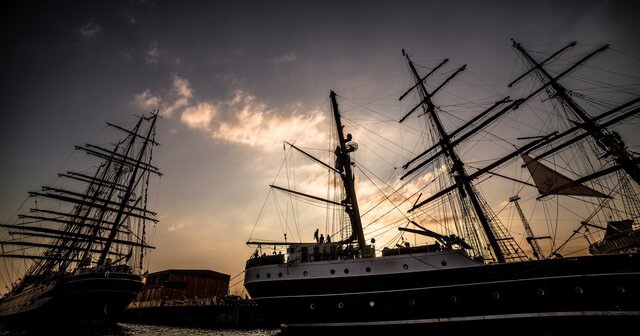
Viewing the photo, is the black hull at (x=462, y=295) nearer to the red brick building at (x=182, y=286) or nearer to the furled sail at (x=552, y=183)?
the furled sail at (x=552, y=183)

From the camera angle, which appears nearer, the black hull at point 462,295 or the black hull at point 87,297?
the black hull at point 462,295

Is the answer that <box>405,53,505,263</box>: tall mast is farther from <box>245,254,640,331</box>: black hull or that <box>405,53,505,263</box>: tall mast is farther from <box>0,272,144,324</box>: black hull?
<box>0,272,144,324</box>: black hull

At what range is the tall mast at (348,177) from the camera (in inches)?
680

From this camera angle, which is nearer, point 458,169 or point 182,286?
point 458,169

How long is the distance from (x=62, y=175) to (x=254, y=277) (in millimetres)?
33064

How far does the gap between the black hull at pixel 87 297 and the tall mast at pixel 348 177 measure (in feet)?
69.2

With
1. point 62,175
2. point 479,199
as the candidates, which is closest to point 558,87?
point 479,199

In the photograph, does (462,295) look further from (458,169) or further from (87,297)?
(87,297)

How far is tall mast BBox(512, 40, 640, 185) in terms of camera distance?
15.5 metres

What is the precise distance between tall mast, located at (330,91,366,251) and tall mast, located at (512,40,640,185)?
56.5 ft

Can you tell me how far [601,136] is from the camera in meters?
17.4

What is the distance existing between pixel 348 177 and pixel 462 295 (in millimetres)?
10445

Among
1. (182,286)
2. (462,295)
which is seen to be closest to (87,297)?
(182,286)

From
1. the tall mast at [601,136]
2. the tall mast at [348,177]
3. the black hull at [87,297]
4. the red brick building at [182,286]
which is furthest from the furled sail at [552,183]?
the red brick building at [182,286]
